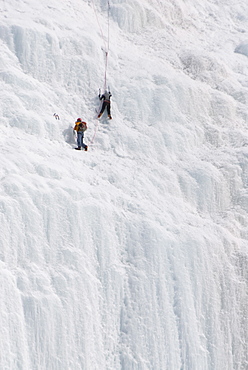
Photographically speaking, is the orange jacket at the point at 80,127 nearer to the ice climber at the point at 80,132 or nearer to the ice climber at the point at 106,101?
the ice climber at the point at 80,132

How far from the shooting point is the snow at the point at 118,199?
1402cm

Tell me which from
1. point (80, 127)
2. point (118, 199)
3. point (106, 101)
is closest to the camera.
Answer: point (118, 199)

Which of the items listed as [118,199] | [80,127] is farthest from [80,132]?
[118,199]

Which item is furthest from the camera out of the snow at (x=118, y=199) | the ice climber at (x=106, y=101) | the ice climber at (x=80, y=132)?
the ice climber at (x=106, y=101)

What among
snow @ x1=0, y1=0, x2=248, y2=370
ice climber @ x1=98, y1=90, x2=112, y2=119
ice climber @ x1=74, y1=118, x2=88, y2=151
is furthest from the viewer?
ice climber @ x1=98, y1=90, x2=112, y2=119

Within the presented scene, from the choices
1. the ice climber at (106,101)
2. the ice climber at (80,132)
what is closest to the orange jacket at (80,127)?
the ice climber at (80,132)

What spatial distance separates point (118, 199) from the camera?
1638cm

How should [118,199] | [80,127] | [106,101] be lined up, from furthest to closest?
[106,101] → [80,127] → [118,199]

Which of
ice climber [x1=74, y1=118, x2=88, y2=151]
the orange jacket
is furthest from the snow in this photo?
the orange jacket

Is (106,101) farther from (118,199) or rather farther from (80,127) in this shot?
(118,199)

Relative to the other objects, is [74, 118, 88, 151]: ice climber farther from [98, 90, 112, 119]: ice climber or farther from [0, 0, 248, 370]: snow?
[98, 90, 112, 119]: ice climber

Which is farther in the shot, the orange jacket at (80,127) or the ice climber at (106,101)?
the ice climber at (106,101)

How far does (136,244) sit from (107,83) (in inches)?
279

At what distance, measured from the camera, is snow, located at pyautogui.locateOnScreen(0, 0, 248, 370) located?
14023 mm
